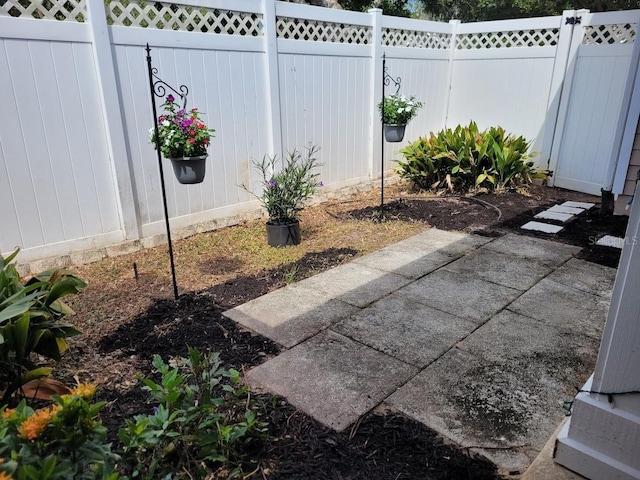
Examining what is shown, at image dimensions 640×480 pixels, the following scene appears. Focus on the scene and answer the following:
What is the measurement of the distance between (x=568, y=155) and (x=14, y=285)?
6.25 metres

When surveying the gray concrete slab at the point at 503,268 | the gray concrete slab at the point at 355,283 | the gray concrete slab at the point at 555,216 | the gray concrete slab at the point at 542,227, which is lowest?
the gray concrete slab at the point at 355,283

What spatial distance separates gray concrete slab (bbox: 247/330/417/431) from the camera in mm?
1999

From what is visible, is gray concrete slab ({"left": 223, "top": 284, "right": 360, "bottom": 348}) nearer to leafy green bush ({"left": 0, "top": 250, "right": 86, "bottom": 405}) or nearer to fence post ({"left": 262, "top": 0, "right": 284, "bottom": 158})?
leafy green bush ({"left": 0, "top": 250, "right": 86, "bottom": 405})

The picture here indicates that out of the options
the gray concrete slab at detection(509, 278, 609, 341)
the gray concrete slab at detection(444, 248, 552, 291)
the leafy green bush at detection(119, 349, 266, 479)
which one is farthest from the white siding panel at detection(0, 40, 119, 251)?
the gray concrete slab at detection(509, 278, 609, 341)

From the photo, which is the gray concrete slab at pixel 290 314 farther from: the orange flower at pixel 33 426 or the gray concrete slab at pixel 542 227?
the gray concrete slab at pixel 542 227

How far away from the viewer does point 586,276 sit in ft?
11.2

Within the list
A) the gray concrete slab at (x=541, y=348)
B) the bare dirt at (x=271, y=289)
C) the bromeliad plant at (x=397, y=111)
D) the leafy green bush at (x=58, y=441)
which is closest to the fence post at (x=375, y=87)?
the bare dirt at (x=271, y=289)

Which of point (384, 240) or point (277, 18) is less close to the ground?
point (277, 18)

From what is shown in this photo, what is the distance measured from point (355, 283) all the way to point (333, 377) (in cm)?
122

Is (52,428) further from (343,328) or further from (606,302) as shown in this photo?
(606,302)

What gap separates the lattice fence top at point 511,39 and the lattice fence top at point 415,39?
0.94 ft

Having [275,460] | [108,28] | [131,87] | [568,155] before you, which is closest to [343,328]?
[275,460]

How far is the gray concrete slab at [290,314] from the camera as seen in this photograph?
105 inches

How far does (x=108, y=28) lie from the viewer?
348 centimetres
